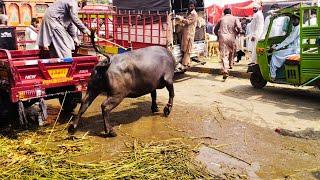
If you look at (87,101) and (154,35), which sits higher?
(154,35)

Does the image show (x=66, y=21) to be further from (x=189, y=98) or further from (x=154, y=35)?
(x=154, y=35)

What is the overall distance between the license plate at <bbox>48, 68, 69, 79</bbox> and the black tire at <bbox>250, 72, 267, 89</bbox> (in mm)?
5048

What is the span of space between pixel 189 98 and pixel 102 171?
14.4ft

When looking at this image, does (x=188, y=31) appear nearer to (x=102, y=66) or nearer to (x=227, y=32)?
(x=227, y=32)

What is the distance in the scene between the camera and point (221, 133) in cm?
617

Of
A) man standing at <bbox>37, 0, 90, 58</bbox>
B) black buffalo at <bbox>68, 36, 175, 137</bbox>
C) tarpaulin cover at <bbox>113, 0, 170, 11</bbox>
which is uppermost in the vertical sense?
tarpaulin cover at <bbox>113, 0, 170, 11</bbox>

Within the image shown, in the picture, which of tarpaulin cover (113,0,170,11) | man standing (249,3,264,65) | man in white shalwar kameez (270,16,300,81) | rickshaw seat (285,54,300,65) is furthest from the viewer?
tarpaulin cover (113,0,170,11)

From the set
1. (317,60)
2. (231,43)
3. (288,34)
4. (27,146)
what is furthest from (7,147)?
(231,43)

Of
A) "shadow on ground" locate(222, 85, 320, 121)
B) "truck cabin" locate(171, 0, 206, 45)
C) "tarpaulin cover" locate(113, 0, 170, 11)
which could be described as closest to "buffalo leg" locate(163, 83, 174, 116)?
"shadow on ground" locate(222, 85, 320, 121)

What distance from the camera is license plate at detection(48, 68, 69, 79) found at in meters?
6.22

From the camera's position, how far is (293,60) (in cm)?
820

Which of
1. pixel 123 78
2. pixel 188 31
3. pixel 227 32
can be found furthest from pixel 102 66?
pixel 227 32

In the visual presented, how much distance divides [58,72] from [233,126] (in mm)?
3041

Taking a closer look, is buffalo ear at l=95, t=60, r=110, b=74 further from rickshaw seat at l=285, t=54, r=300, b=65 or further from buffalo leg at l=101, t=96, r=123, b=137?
rickshaw seat at l=285, t=54, r=300, b=65
